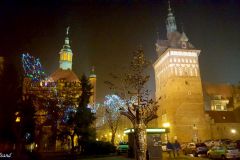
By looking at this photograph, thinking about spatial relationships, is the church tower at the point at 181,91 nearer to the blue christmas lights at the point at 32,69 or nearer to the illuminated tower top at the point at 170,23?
the illuminated tower top at the point at 170,23

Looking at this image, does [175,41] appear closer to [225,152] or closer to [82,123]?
[82,123]

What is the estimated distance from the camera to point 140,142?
56.7 ft

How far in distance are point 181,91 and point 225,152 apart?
126 feet

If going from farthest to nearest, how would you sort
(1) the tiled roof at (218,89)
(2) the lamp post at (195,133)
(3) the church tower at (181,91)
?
(1) the tiled roof at (218,89) → (3) the church tower at (181,91) → (2) the lamp post at (195,133)

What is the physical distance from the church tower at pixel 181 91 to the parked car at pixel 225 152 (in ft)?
98.7

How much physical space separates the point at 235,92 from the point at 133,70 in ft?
212

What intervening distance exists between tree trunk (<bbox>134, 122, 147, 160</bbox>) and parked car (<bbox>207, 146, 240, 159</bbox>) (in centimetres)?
1376

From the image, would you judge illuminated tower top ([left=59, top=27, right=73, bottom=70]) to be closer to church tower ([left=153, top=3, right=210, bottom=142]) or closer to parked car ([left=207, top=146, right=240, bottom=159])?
church tower ([left=153, top=3, right=210, bottom=142])

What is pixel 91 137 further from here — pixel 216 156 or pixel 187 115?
pixel 187 115

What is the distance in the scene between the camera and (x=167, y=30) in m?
77.7

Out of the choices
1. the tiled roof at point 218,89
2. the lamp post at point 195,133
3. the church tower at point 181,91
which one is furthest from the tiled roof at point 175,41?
the lamp post at point 195,133

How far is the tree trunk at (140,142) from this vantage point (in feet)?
55.8

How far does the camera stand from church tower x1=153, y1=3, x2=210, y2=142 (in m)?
60.9

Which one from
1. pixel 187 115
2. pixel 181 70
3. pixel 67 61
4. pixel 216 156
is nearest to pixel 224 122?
pixel 187 115
